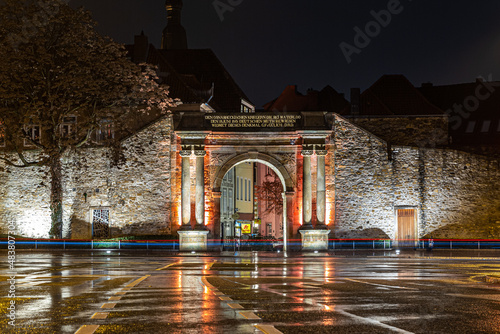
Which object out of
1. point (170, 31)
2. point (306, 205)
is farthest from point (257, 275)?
point (170, 31)

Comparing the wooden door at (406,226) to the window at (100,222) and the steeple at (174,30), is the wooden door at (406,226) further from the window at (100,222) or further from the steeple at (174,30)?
the steeple at (174,30)

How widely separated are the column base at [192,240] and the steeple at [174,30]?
5230cm

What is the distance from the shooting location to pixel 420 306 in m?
11.4

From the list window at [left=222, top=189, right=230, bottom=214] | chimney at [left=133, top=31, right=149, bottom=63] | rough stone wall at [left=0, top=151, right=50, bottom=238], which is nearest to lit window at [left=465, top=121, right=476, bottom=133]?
window at [left=222, top=189, right=230, bottom=214]

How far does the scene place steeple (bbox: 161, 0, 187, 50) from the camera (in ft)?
293

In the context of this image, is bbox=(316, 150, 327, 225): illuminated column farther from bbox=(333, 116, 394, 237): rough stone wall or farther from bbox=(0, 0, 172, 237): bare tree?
bbox=(0, 0, 172, 237): bare tree

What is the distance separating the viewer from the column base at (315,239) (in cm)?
4044

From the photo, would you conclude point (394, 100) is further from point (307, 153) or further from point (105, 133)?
point (105, 133)

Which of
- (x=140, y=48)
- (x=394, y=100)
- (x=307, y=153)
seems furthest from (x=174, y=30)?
(x=307, y=153)

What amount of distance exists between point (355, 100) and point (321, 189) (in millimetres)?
17085

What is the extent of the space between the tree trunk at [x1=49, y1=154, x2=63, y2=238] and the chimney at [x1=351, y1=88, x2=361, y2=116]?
2534 cm

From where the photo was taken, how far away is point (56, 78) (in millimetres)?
37094

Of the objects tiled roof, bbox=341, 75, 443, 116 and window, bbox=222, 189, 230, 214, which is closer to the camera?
tiled roof, bbox=341, 75, 443, 116

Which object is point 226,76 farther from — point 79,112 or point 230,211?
point 79,112
